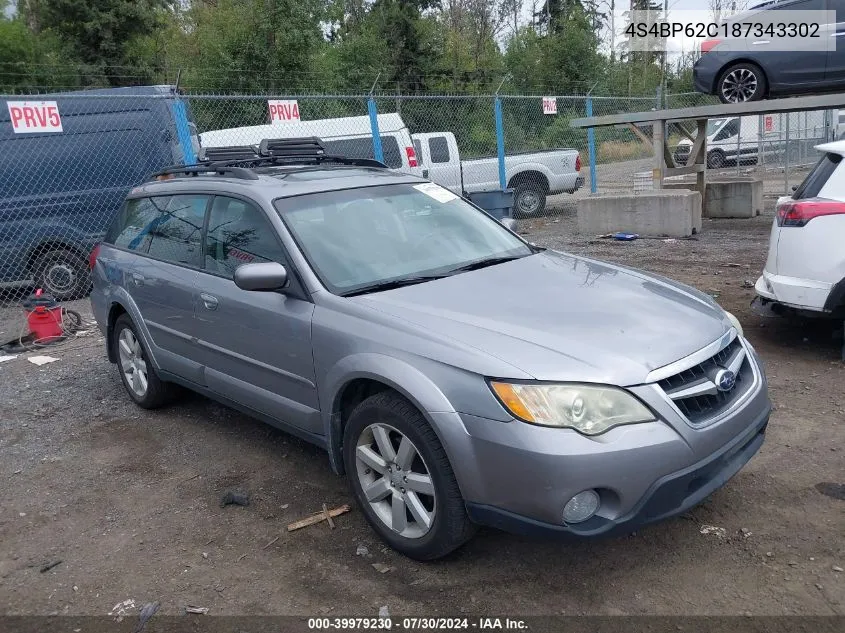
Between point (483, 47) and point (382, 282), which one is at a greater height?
point (483, 47)

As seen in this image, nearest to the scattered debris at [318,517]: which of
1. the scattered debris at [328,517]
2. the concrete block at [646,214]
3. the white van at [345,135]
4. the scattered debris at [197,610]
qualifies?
the scattered debris at [328,517]

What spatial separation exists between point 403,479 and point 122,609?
1.27 m

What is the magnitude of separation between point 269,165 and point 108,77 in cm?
2228

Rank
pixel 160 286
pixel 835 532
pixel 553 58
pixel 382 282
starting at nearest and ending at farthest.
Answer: pixel 835 532, pixel 382 282, pixel 160 286, pixel 553 58

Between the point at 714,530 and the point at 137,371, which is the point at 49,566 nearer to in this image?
the point at 137,371

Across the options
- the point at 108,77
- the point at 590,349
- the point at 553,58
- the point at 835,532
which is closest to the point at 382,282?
the point at 590,349

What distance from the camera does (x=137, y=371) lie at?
17.6 feet

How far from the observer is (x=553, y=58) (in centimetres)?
3006

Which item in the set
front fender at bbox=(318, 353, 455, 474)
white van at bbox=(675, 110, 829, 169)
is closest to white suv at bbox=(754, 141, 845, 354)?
front fender at bbox=(318, 353, 455, 474)

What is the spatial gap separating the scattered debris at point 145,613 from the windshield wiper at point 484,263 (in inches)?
79.2

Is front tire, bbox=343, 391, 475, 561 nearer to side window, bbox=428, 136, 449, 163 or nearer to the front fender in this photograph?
the front fender

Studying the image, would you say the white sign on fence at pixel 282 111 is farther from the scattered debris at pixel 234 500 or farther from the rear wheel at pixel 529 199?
the scattered debris at pixel 234 500

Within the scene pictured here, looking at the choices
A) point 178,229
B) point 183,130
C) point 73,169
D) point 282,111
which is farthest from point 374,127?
point 178,229

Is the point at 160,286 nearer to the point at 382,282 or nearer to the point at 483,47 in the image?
the point at 382,282
